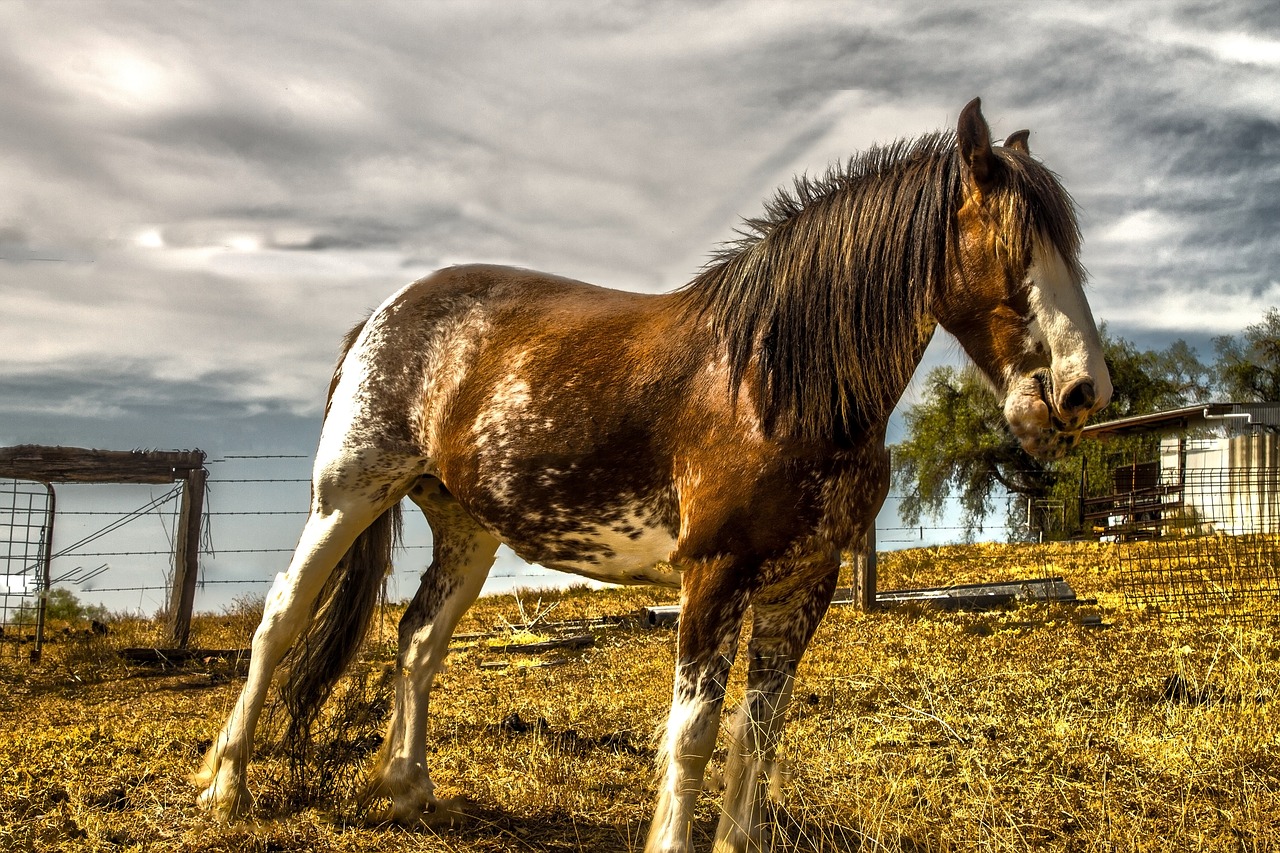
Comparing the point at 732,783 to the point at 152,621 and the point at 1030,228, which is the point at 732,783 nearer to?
the point at 1030,228

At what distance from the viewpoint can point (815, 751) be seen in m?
4.65

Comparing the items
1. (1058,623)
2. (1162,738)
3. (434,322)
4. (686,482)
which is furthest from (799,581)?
(1058,623)

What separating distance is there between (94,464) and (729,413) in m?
9.68

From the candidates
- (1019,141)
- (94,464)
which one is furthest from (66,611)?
(1019,141)

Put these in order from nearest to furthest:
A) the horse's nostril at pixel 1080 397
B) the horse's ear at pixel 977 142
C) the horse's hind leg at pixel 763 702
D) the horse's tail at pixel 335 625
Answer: the horse's nostril at pixel 1080 397 < the horse's ear at pixel 977 142 < the horse's hind leg at pixel 763 702 < the horse's tail at pixel 335 625

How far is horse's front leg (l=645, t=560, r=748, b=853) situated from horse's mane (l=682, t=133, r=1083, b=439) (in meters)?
0.53

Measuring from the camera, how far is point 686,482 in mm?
3252

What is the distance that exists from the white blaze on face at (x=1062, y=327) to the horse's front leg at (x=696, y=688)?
1.13 metres

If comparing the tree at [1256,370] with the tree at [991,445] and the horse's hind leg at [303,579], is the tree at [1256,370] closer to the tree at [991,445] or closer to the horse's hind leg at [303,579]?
the tree at [991,445]

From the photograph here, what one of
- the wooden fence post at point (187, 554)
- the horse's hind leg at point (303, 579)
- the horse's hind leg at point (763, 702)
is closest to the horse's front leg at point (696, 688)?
the horse's hind leg at point (763, 702)

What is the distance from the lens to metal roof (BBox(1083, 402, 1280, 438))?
22.9 m

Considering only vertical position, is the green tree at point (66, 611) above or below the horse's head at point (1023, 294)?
below

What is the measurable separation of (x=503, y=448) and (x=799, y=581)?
4.02 ft

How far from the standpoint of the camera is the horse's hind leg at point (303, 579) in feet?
13.9
